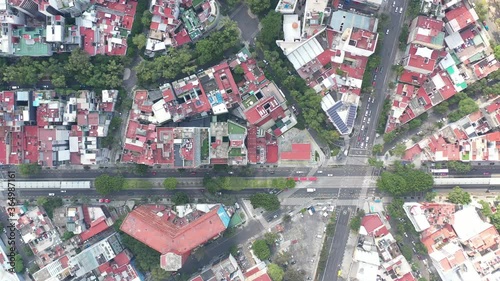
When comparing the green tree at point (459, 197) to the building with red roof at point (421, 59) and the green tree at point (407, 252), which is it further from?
the building with red roof at point (421, 59)

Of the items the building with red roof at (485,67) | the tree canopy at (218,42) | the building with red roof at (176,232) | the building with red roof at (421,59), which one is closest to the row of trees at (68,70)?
the tree canopy at (218,42)

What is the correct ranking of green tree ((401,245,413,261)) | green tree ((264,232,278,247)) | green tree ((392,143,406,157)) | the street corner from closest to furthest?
green tree ((392,143,406,157)), green tree ((401,245,413,261)), green tree ((264,232,278,247)), the street corner

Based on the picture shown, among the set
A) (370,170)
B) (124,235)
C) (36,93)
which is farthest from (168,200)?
(370,170)

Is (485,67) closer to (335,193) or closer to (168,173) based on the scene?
(335,193)

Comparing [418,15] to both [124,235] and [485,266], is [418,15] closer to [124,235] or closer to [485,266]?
[485,266]

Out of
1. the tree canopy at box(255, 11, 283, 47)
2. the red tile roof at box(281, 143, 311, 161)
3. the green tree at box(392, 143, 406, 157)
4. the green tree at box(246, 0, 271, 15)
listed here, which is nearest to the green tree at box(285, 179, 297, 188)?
the red tile roof at box(281, 143, 311, 161)

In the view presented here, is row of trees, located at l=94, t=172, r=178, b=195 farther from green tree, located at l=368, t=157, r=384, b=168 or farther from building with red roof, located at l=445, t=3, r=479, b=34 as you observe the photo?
building with red roof, located at l=445, t=3, r=479, b=34
